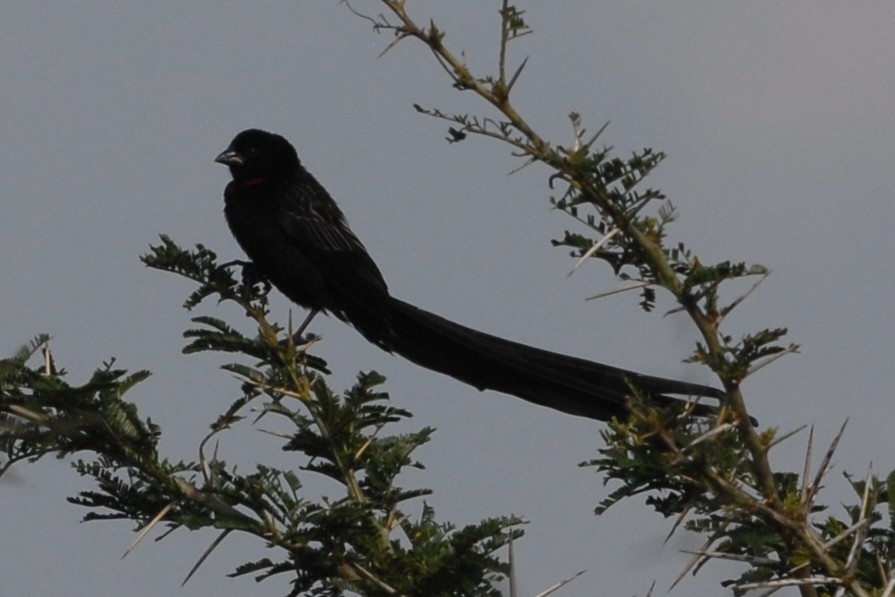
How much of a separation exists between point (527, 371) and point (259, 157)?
3323mm

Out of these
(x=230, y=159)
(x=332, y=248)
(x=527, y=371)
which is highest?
(x=230, y=159)

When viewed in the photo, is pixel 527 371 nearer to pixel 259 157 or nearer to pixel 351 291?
pixel 351 291

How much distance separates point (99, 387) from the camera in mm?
3422

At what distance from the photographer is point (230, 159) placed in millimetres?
7820

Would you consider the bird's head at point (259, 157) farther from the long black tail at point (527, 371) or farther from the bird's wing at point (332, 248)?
the long black tail at point (527, 371)

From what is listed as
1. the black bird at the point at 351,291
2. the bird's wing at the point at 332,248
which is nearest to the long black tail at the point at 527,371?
the black bird at the point at 351,291

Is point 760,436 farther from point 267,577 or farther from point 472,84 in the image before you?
point 267,577

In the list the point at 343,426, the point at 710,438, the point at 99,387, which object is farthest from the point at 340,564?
the point at 710,438

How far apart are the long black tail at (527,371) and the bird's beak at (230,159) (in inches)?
80.5

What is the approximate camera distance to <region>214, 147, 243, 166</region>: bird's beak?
782cm

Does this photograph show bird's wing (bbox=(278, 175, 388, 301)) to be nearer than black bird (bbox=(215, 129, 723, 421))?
No

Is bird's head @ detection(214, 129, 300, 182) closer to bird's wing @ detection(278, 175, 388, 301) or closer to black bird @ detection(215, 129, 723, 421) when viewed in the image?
black bird @ detection(215, 129, 723, 421)

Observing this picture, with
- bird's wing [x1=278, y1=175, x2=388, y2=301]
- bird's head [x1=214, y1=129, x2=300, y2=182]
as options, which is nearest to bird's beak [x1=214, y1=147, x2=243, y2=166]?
bird's head [x1=214, y1=129, x2=300, y2=182]

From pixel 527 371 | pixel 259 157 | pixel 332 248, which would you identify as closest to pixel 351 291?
pixel 332 248
